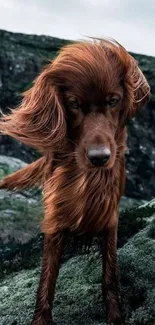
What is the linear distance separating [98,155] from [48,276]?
1483 millimetres

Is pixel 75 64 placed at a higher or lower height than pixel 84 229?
higher

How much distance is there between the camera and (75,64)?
6.11 m

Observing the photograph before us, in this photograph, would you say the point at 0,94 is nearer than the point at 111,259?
No

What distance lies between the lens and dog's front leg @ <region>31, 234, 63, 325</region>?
22.1 feet

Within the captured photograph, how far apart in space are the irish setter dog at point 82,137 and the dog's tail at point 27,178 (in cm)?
32

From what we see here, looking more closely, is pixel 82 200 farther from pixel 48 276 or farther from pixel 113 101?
pixel 113 101

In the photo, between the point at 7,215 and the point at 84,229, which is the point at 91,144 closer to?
the point at 84,229

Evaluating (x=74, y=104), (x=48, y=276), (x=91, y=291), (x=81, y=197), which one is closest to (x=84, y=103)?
(x=74, y=104)

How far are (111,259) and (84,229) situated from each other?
47cm

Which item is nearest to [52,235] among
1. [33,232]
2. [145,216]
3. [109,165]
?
[109,165]

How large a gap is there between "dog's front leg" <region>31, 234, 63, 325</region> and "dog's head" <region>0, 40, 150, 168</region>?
85 centimetres

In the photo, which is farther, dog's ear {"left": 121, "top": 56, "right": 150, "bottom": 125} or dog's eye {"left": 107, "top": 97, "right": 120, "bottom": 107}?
dog's ear {"left": 121, "top": 56, "right": 150, "bottom": 125}

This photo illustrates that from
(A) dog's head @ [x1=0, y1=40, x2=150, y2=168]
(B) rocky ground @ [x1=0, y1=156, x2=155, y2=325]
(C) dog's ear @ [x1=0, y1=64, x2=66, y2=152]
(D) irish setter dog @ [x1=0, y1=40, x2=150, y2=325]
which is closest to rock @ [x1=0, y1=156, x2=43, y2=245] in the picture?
(B) rocky ground @ [x1=0, y1=156, x2=155, y2=325]

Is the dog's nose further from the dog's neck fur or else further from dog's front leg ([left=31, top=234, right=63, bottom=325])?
dog's front leg ([left=31, top=234, right=63, bottom=325])
